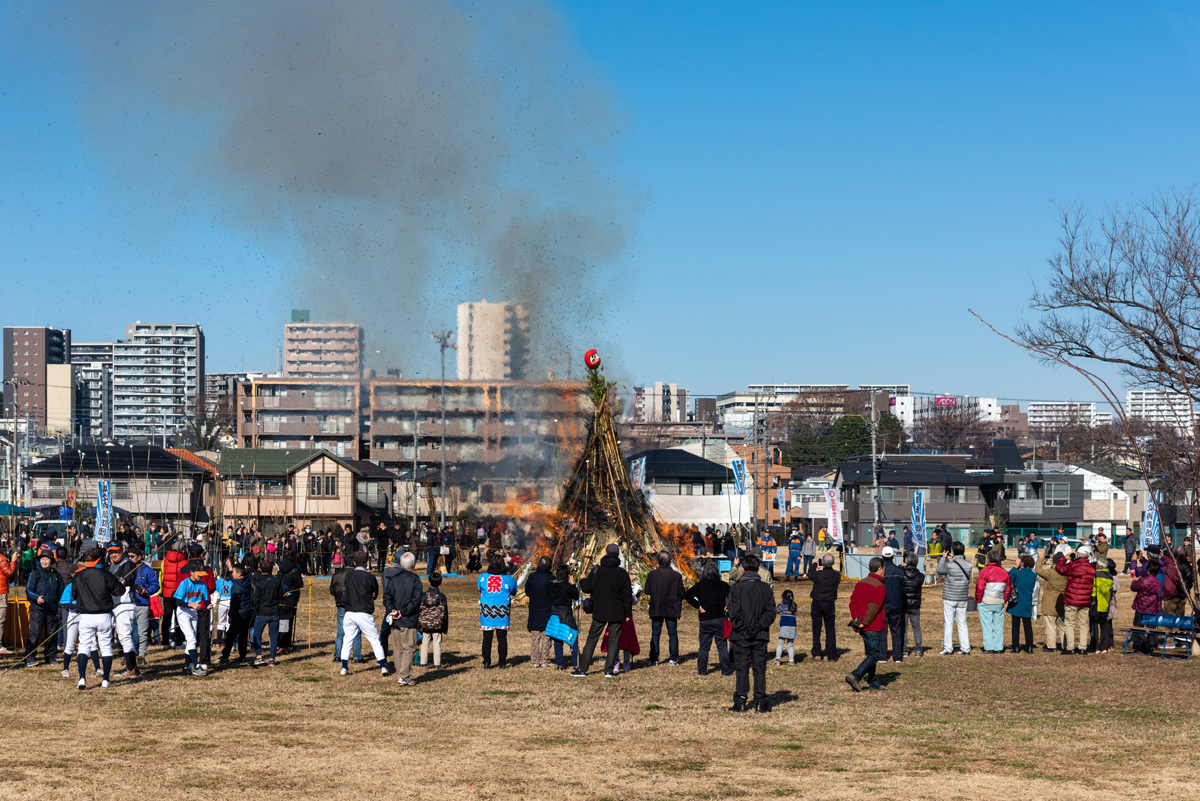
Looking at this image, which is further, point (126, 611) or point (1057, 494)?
point (1057, 494)

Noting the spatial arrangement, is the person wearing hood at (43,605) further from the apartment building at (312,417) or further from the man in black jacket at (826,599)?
the apartment building at (312,417)

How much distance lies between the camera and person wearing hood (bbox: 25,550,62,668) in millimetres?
17469

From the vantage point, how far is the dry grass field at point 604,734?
10.3m

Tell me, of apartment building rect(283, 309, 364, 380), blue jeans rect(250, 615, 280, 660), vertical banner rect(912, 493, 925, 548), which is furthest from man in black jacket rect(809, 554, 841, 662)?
apartment building rect(283, 309, 364, 380)

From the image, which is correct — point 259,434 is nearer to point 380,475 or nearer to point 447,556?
point 380,475

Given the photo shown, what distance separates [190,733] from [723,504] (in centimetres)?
5453

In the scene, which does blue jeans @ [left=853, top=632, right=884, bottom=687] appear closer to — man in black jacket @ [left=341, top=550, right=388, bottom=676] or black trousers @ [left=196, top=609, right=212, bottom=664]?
man in black jacket @ [left=341, top=550, right=388, bottom=676]

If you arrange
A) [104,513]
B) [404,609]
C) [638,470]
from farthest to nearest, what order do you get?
[104,513], [638,470], [404,609]

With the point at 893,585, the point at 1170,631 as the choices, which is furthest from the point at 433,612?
the point at 1170,631

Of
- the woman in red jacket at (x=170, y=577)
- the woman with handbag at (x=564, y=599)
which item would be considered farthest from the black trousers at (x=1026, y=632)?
the woman in red jacket at (x=170, y=577)

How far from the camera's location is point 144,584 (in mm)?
17562

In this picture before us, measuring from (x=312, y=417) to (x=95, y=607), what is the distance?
88.5 meters

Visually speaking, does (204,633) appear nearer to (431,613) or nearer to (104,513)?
(431,613)

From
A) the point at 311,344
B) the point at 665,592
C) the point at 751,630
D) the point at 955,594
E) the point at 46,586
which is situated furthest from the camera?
the point at 311,344
